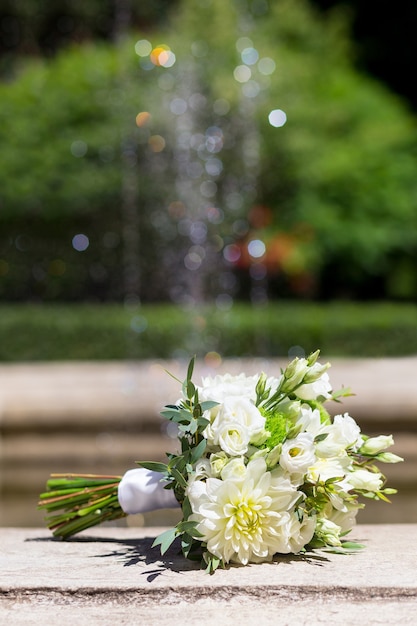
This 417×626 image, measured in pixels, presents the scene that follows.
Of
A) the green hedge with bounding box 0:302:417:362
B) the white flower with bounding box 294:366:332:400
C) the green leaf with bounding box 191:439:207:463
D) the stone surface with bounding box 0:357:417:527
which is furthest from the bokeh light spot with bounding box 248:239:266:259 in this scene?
the green leaf with bounding box 191:439:207:463

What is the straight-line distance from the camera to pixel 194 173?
11.3 m

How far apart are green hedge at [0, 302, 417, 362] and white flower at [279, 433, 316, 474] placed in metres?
7.05

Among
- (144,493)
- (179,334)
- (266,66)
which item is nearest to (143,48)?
(266,66)

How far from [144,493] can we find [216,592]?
44 centimetres

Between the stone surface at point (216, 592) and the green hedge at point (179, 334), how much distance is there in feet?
23.3

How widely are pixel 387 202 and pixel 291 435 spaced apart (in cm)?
1066

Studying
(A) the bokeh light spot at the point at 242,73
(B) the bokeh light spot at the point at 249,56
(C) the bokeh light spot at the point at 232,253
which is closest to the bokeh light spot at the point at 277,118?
(A) the bokeh light spot at the point at 242,73

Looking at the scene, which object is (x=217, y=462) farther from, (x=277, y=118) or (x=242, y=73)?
(x=242, y=73)

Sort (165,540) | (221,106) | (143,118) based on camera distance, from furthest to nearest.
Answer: (221,106)
(143,118)
(165,540)

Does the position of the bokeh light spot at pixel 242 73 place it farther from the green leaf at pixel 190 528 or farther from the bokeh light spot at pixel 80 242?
the green leaf at pixel 190 528

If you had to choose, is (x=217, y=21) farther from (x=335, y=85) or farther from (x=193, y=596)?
(x=193, y=596)

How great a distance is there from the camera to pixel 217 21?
11.9 m

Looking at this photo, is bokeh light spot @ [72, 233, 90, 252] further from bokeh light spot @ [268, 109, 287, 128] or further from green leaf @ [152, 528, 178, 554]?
green leaf @ [152, 528, 178, 554]

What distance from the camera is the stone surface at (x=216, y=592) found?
123cm
